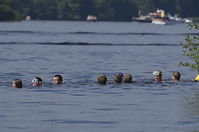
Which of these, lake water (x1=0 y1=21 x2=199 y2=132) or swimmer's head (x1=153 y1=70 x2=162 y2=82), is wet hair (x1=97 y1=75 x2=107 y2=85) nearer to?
lake water (x1=0 y1=21 x2=199 y2=132)

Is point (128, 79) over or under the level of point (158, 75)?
under

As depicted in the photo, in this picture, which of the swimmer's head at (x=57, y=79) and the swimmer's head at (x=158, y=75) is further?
the swimmer's head at (x=158, y=75)

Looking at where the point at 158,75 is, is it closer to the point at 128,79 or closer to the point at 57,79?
the point at 128,79

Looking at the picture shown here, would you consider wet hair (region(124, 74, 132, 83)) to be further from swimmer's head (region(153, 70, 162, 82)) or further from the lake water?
swimmer's head (region(153, 70, 162, 82))

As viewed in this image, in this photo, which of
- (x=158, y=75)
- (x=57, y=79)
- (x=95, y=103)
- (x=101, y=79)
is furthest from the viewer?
(x=158, y=75)

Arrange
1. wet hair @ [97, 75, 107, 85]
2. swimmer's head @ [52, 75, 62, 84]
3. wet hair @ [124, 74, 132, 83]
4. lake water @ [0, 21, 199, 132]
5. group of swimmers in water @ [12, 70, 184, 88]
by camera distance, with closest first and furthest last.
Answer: lake water @ [0, 21, 199, 132], group of swimmers in water @ [12, 70, 184, 88], swimmer's head @ [52, 75, 62, 84], wet hair @ [97, 75, 107, 85], wet hair @ [124, 74, 132, 83]

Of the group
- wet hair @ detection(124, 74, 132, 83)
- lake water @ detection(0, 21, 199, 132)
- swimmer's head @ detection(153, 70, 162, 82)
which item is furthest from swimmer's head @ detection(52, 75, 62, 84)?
swimmer's head @ detection(153, 70, 162, 82)

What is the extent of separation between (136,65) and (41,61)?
10.2m

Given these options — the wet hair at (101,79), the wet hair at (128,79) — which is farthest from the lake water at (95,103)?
the wet hair at (101,79)

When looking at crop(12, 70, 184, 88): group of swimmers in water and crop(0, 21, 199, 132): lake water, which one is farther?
crop(12, 70, 184, 88): group of swimmers in water

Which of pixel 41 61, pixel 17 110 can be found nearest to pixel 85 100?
pixel 17 110

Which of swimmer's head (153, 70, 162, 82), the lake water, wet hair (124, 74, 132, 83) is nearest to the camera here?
the lake water

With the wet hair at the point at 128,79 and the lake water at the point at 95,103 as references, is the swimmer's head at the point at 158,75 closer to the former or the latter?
the lake water at the point at 95,103

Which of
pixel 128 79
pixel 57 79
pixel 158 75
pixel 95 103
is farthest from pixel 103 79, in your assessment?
pixel 95 103
